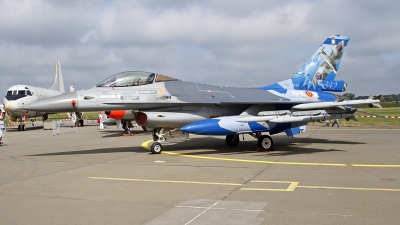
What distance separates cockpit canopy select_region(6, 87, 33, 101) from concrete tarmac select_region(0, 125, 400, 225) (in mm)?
16238

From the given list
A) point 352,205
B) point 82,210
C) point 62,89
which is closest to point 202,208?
point 82,210

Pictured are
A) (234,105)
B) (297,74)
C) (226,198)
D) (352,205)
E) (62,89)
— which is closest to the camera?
(352,205)

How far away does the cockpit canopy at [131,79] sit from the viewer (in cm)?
1180

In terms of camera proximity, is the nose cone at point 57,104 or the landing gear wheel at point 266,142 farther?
the landing gear wheel at point 266,142

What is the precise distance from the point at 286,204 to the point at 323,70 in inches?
442

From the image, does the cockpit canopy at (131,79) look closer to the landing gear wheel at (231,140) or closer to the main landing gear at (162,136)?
the main landing gear at (162,136)

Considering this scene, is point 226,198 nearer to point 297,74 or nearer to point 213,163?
point 213,163

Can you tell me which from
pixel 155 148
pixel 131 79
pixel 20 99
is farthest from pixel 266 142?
pixel 20 99

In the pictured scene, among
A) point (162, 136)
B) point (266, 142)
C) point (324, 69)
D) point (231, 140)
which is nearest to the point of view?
point (162, 136)

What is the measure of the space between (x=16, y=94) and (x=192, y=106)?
1897 centimetres

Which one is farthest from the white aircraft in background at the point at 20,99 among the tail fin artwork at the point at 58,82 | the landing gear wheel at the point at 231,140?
the landing gear wheel at the point at 231,140

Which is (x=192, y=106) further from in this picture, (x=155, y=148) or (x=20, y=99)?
(x=20, y=99)

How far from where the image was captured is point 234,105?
1300 centimetres

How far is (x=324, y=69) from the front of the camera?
1562 cm
